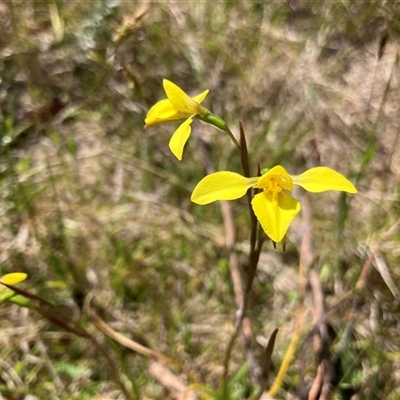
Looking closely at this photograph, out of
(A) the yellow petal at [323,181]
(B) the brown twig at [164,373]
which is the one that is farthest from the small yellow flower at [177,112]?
(B) the brown twig at [164,373]

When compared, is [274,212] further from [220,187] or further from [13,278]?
[13,278]

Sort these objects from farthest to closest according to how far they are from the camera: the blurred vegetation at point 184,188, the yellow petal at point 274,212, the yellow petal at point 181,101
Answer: the blurred vegetation at point 184,188 → the yellow petal at point 181,101 → the yellow petal at point 274,212

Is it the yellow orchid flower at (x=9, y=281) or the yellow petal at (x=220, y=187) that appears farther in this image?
the yellow orchid flower at (x=9, y=281)

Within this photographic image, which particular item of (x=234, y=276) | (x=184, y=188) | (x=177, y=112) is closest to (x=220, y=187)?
(x=177, y=112)

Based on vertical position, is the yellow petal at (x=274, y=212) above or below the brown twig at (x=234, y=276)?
above

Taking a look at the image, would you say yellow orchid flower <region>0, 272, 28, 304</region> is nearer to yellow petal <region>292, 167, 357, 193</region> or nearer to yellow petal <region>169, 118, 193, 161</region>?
yellow petal <region>169, 118, 193, 161</region>

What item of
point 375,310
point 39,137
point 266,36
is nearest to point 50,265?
point 39,137

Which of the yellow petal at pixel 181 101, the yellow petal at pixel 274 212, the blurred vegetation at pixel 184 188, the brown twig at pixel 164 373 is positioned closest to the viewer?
the yellow petal at pixel 274 212

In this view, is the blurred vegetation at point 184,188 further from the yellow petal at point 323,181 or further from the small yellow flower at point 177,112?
the yellow petal at point 323,181
